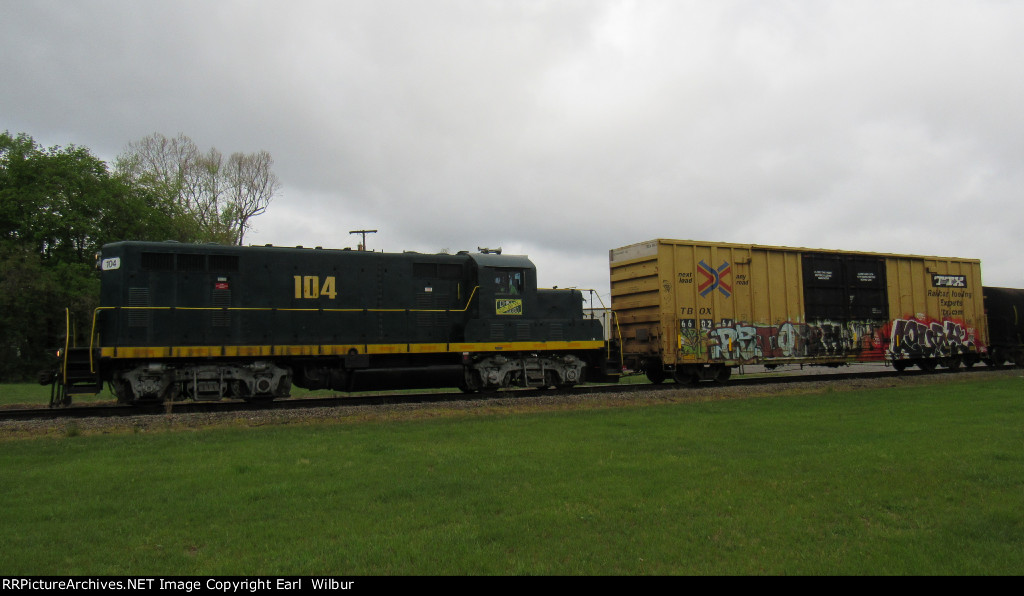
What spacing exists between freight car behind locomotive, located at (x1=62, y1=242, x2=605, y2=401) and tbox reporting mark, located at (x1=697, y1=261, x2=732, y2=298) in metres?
3.60

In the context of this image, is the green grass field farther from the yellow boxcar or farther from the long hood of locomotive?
the yellow boxcar

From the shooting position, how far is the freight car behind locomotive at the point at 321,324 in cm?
1308

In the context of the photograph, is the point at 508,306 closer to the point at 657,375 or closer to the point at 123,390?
the point at 657,375

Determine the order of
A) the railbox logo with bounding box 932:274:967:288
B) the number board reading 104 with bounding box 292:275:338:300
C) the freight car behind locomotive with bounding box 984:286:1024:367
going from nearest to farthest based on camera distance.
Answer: the number board reading 104 with bounding box 292:275:338:300 → the railbox logo with bounding box 932:274:967:288 → the freight car behind locomotive with bounding box 984:286:1024:367

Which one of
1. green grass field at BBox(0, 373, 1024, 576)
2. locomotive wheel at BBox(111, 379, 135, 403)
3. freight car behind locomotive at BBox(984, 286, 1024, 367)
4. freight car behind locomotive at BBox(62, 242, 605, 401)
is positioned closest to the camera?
green grass field at BBox(0, 373, 1024, 576)

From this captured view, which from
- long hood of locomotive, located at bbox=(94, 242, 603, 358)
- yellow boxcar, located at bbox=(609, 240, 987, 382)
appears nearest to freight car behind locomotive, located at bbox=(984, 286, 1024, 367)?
yellow boxcar, located at bbox=(609, 240, 987, 382)

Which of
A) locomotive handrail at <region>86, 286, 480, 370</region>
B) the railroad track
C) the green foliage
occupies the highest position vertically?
the green foliage

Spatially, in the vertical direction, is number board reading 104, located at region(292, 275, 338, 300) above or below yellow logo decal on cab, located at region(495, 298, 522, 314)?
above

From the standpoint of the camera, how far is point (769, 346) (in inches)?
730

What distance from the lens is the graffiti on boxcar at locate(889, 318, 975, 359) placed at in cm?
2078

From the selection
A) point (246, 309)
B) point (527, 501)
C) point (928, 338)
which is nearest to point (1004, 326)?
point (928, 338)

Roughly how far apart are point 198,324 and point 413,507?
31.4 feet

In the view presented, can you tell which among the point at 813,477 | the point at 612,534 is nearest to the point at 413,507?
the point at 612,534
